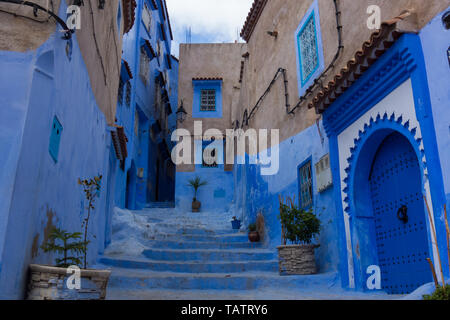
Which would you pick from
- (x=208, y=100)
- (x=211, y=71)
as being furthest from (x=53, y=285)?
(x=211, y=71)

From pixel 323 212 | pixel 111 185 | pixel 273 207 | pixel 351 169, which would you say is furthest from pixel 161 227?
pixel 351 169

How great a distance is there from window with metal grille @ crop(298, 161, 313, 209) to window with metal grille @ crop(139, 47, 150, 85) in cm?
1137

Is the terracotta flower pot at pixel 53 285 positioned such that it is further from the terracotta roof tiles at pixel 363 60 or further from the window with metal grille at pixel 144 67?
the window with metal grille at pixel 144 67

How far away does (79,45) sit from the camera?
5.71m

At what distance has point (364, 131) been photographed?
19.4 feet

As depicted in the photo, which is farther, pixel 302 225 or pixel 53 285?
pixel 302 225

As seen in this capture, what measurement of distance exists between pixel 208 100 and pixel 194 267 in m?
12.7

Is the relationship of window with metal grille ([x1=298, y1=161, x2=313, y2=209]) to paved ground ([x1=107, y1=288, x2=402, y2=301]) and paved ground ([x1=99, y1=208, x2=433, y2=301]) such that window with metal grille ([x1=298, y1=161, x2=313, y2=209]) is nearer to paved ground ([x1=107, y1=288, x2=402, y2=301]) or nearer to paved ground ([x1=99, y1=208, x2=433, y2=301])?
paved ground ([x1=99, y1=208, x2=433, y2=301])

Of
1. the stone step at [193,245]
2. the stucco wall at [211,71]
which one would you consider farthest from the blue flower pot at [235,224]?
the stucco wall at [211,71]

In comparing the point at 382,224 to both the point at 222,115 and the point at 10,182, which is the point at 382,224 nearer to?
the point at 10,182

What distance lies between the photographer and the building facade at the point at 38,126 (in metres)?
3.68

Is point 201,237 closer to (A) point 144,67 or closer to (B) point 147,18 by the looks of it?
(A) point 144,67

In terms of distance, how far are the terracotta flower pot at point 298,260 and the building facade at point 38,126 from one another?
11.7 feet

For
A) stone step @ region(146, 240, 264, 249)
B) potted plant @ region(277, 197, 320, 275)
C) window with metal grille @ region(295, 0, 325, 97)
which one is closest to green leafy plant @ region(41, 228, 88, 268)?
potted plant @ region(277, 197, 320, 275)
